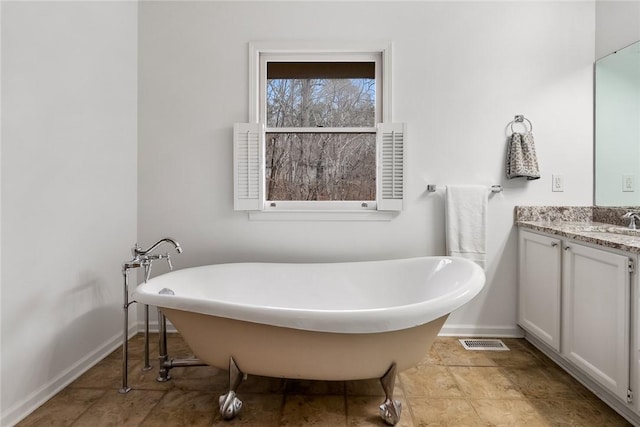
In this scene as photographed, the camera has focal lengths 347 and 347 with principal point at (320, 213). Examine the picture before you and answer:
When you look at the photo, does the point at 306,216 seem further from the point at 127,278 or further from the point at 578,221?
the point at 578,221

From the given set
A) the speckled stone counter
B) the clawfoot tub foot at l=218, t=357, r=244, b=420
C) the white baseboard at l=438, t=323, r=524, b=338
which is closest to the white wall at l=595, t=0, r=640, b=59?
the speckled stone counter

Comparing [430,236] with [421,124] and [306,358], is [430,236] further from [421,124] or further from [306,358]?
[306,358]

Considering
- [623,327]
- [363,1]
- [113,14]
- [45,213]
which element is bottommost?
[623,327]

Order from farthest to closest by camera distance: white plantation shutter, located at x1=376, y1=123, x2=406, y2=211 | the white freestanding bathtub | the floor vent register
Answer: white plantation shutter, located at x1=376, y1=123, x2=406, y2=211, the floor vent register, the white freestanding bathtub

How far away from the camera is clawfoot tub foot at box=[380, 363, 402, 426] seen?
4.82ft

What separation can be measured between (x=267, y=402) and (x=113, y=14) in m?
2.44

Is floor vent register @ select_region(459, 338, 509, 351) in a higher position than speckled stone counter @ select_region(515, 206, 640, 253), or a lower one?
lower

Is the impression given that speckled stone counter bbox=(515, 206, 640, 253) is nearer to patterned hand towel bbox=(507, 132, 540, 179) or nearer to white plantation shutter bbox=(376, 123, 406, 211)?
patterned hand towel bbox=(507, 132, 540, 179)

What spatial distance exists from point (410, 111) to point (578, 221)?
1363 millimetres

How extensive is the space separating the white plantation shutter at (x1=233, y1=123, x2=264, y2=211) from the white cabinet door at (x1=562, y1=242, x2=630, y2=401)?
1866 millimetres

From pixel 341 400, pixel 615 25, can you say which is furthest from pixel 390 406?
pixel 615 25

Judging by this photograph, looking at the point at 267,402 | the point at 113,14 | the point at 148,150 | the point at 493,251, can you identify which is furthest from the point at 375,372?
the point at 113,14

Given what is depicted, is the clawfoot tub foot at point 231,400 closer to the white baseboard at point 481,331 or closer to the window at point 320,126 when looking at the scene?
the window at point 320,126

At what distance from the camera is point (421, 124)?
7.89 feet
